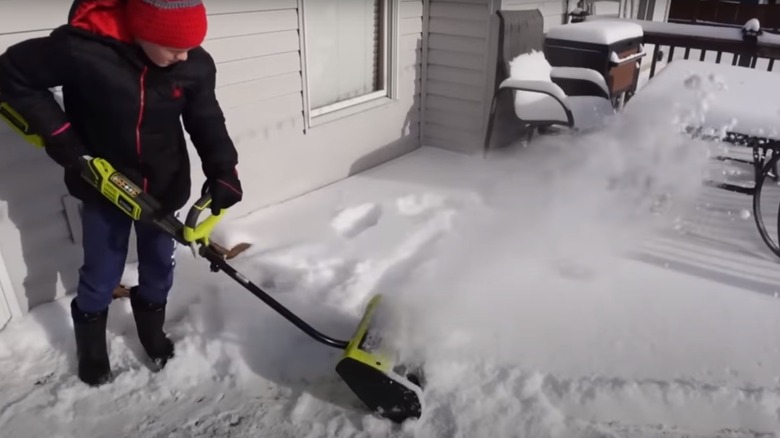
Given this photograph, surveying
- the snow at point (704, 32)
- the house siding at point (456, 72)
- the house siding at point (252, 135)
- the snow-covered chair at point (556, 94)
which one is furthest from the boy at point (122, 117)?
the snow at point (704, 32)

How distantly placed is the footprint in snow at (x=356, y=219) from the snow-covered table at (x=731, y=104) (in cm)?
176

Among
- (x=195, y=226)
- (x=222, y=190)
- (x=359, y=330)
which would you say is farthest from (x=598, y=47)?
(x=195, y=226)

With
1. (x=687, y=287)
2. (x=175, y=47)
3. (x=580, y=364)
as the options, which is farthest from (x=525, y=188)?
(x=175, y=47)

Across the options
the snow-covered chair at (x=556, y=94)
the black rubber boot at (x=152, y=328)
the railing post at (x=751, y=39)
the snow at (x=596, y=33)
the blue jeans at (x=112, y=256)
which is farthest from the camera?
the railing post at (x=751, y=39)

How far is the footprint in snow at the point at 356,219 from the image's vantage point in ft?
11.5

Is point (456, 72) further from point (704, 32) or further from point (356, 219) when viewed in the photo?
point (704, 32)

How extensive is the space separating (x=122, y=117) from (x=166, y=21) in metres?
0.39

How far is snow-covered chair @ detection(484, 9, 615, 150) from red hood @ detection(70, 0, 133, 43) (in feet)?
10.1

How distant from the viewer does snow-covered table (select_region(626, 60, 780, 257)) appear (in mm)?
2920

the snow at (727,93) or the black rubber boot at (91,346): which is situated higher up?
the snow at (727,93)

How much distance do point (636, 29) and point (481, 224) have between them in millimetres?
3072

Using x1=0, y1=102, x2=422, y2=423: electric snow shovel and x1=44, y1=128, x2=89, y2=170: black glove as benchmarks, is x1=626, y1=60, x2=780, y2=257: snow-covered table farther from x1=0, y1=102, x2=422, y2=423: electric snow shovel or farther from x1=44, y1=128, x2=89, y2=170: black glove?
x1=44, y1=128, x2=89, y2=170: black glove

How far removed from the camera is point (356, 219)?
3.65 metres

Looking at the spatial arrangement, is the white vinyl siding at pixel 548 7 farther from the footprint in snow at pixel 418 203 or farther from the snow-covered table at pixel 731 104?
the footprint in snow at pixel 418 203
